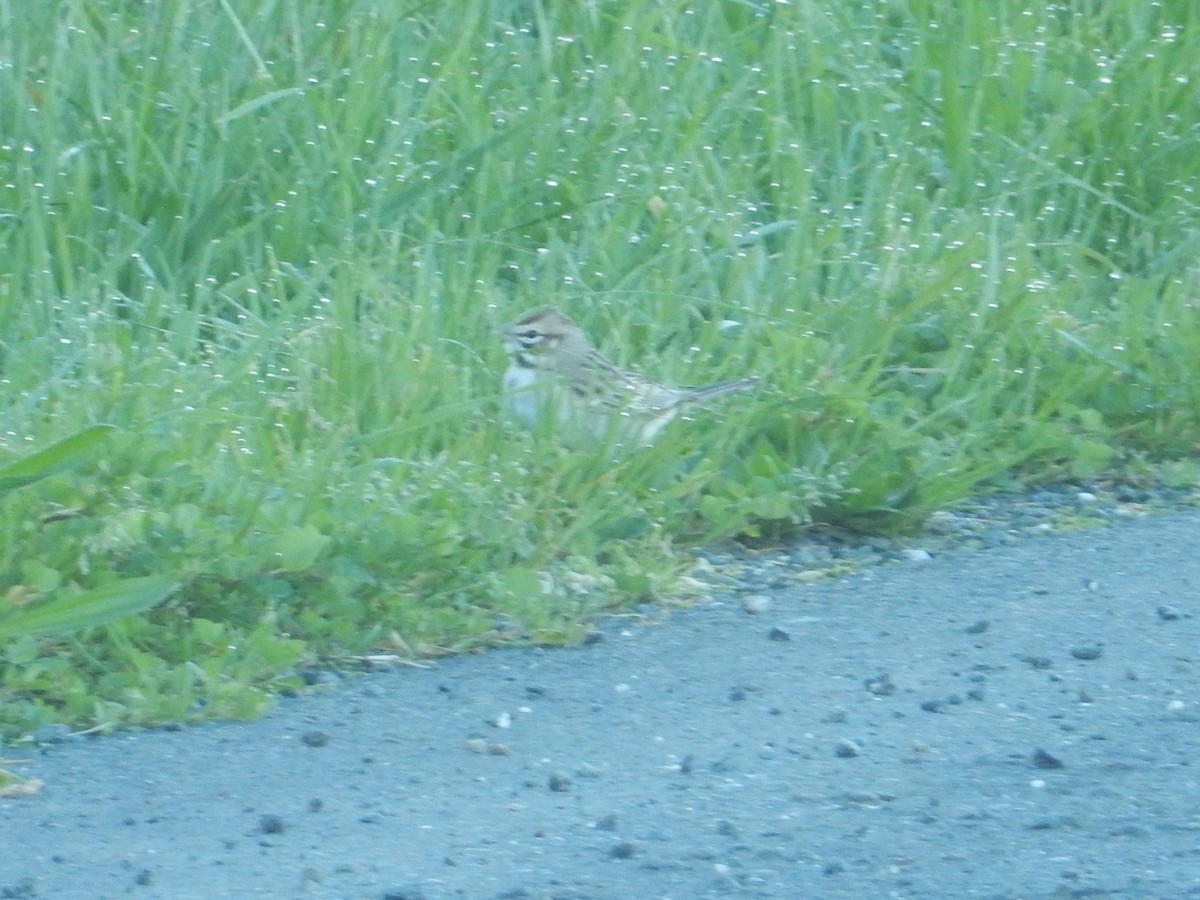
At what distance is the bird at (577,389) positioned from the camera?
5.92 meters

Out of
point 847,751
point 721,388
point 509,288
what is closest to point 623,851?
point 847,751

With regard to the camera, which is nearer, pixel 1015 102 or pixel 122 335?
pixel 122 335

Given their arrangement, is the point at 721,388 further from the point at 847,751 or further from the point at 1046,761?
the point at 1046,761

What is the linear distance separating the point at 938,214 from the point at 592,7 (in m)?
1.65

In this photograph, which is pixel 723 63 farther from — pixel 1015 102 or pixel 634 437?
pixel 634 437

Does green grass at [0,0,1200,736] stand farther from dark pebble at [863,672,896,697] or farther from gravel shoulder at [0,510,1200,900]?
dark pebble at [863,672,896,697]

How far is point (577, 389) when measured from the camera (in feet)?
19.8

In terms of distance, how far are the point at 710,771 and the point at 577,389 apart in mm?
1887

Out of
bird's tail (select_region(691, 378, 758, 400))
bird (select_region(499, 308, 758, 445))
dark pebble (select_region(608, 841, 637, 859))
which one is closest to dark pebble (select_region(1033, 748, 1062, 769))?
dark pebble (select_region(608, 841, 637, 859))

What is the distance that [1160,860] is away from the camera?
3.83 m

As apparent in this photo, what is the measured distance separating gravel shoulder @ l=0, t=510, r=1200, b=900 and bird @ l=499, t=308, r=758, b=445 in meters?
0.62

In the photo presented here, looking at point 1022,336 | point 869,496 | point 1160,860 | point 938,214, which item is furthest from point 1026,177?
point 1160,860

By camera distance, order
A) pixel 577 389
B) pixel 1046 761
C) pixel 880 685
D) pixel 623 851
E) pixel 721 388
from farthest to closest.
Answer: pixel 721 388
pixel 577 389
pixel 880 685
pixel 1046 761
pixel 623 851

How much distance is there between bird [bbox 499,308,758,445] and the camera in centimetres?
592
